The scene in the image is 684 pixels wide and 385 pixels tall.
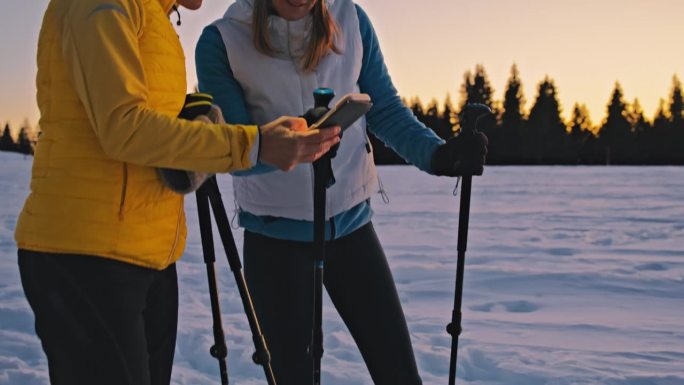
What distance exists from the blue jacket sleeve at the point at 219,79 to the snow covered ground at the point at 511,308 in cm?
215

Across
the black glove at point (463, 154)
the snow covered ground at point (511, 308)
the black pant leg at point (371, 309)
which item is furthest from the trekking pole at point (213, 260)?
the snow covered ground at point (511, 308)

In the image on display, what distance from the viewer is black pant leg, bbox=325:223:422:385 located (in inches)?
89.5

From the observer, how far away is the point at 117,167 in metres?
1.51

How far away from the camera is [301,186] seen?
2.22 metres

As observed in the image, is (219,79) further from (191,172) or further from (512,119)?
(512,119)

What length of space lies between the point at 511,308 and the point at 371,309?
3493mm

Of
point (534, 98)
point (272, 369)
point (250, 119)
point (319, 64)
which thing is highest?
point (534, 98)

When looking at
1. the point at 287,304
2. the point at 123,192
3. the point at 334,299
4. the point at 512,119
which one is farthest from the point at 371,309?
the point at 512,119

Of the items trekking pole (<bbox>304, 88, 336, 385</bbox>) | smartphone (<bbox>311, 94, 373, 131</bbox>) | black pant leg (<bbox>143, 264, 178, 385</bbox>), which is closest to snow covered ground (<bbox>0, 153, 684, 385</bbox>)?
trekking pole (<bbox>304, 88, 336, 385</bbox>)

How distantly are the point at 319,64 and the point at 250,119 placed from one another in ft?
0.88

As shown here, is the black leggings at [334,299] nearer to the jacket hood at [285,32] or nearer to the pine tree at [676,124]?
the jacket hood at [285,32]

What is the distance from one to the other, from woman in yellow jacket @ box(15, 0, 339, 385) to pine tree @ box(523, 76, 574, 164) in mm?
52937

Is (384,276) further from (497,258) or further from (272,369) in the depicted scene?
(497,258)

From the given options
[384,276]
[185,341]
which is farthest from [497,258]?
[384,276]
